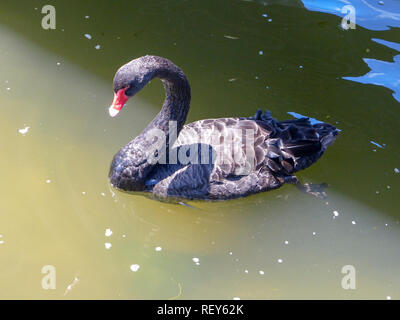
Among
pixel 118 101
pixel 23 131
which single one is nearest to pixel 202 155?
pixel 118 101

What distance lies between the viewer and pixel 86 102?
15.5 feet

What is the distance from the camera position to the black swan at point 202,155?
389 cm

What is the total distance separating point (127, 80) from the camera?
338 cm

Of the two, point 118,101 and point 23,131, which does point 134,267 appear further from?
point 23,131

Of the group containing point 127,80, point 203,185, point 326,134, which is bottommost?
point 203,185

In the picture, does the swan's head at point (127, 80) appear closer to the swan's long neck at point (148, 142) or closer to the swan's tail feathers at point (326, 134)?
the swan's long neck at point (148, 142)

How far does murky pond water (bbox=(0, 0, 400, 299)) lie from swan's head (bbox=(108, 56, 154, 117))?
0.86 metres

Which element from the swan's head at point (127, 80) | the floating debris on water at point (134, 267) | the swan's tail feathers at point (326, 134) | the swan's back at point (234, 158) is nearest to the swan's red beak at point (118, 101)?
the swan's head at point (127, 80)

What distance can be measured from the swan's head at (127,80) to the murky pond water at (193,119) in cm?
86

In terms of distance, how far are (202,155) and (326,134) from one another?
1.17m

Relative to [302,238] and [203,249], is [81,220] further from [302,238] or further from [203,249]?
[302,238]

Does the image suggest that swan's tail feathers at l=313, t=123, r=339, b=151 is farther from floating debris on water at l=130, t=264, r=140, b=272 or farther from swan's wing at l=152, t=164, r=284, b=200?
floating debris on water at l=130, t=264, r=140, b=272

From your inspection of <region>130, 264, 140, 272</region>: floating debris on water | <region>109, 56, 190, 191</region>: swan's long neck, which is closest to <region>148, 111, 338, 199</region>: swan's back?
<region>109, 56, 190, 191</region>: swan's long neck

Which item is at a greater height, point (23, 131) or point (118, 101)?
point (118, 101)
